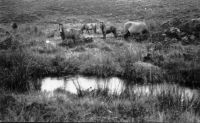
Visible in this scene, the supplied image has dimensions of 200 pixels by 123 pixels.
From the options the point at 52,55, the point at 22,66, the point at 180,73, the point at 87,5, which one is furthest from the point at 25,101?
the point at 87,5

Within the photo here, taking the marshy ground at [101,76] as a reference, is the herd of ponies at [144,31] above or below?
above

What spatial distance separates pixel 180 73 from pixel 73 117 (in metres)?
6.27

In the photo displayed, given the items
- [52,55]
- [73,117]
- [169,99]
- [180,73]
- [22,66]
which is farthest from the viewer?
[52,55]

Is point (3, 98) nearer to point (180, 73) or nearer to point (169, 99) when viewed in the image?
point (169, 99)

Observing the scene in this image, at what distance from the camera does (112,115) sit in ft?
19.1

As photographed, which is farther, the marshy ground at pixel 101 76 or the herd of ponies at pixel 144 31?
the herd of ponies at pixel 144 31

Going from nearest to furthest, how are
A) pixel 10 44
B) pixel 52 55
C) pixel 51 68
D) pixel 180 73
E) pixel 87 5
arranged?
1. pixel 180 73
2. pixel 51 68
3. pixel 52 55
4. pixel 10 44
5. pixel 87 5

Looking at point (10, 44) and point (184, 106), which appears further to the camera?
point (10, 44)

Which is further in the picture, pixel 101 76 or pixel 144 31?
pixel 144 31

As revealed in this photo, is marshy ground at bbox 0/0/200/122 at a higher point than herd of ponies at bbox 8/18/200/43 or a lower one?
lower

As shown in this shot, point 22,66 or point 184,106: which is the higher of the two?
point 22,66

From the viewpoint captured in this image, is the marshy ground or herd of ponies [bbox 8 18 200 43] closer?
the marshy ground

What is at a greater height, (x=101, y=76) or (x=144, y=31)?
(x=144, y=31)

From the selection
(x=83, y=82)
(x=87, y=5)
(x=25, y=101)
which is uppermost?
(x=87, y=5)
